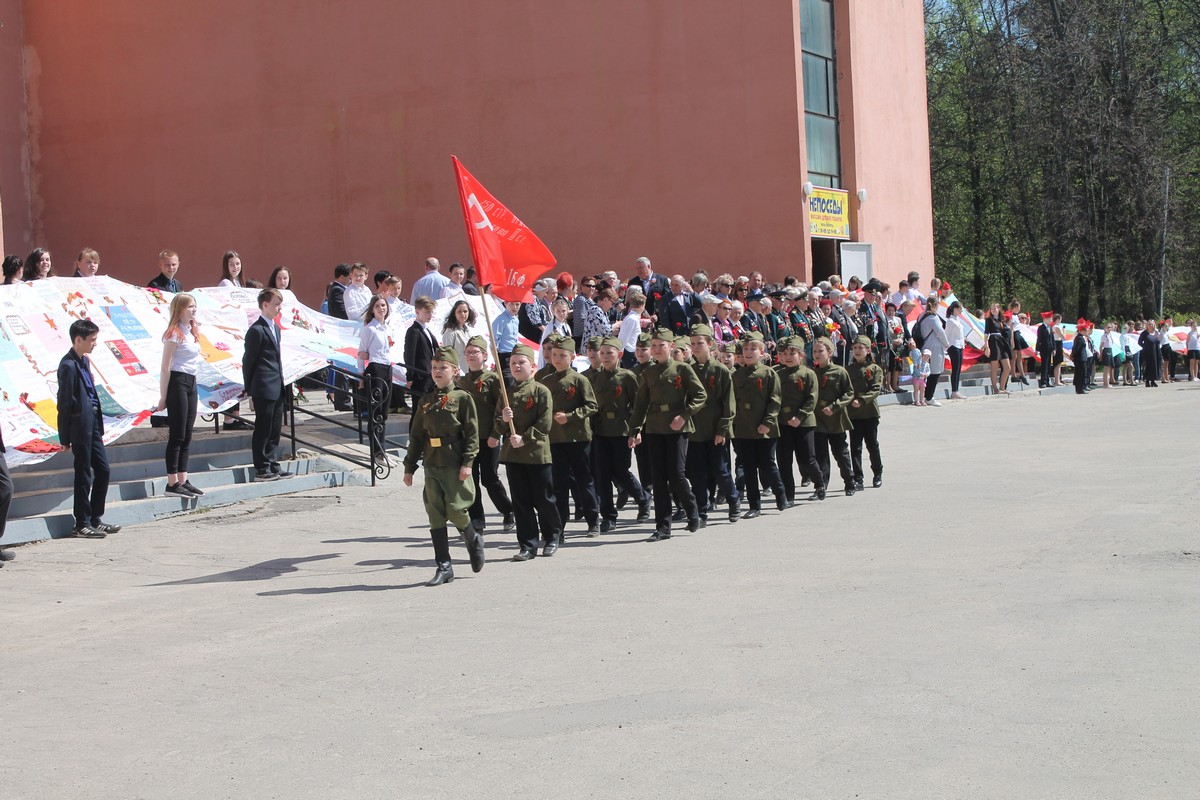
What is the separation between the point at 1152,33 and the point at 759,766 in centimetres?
4867

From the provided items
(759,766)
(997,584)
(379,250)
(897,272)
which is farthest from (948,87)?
(759,766)

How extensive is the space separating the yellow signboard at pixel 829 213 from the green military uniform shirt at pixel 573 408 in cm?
1760

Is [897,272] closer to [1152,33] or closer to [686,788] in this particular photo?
[1152,33]

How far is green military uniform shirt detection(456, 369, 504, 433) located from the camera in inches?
457

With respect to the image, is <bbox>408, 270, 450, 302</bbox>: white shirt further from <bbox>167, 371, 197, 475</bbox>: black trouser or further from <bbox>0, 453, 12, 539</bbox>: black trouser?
<bbox>0, 453, 12, 539</bbox>: black trouser

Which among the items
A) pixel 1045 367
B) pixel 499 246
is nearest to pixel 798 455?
pixel 499 246

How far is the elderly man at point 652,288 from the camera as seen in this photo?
1962cm

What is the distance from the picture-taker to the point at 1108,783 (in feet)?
16.7

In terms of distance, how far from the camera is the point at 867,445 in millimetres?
14539

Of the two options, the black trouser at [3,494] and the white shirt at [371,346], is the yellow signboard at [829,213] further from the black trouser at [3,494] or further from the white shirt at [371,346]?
the black trouser at [3,494]

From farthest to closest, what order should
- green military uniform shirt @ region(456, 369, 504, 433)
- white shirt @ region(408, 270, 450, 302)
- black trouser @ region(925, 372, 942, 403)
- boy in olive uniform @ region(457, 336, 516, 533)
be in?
black trouser @ region(925, 372, 942, 403)
white shirt @ region(408, 270, 450, 302)
green military uniform shirt @ region(456, 369, 504, 433)
boy in olive uniform @ region(457, 336, 516, 533)

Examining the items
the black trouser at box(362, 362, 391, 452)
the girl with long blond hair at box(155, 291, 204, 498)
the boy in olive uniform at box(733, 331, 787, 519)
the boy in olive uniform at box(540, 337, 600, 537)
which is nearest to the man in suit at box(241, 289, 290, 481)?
the girl with long blond hair at box(155, 291, 204, 498)

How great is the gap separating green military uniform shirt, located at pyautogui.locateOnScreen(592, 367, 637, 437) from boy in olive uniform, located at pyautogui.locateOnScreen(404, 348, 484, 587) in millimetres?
2363

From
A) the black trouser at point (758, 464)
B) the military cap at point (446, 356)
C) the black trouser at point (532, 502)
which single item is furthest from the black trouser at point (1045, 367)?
the military cap at point (446, 356)
